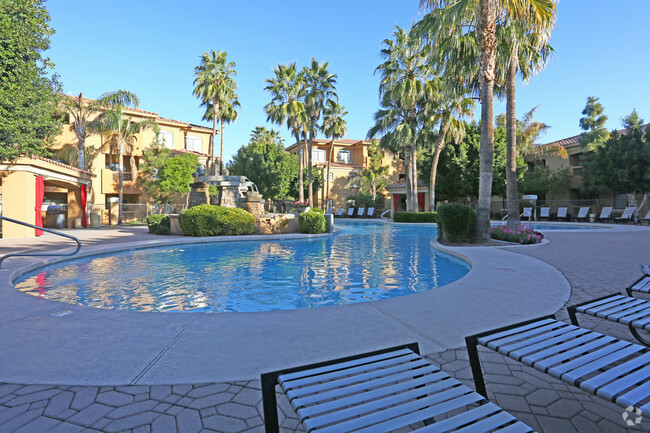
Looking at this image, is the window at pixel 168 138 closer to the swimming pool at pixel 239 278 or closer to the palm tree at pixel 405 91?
the palm tree at pixel 405 91

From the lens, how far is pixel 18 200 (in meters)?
16.0

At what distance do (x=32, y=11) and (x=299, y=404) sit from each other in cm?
1679

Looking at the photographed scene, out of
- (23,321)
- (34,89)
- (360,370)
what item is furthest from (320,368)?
(34,89)

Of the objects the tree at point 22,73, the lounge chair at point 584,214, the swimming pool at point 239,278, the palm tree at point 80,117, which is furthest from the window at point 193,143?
the lounge chair at point 584,214

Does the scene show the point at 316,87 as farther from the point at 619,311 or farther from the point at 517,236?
the point at 619,311

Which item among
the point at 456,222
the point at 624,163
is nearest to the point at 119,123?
the point at 456,222

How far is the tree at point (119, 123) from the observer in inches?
1003

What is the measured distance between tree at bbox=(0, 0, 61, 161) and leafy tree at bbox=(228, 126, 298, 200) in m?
22.9

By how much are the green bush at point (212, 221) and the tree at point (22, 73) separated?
6.27 m

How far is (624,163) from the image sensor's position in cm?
2691

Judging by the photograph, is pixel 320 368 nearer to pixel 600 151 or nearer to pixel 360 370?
pixel 360 370

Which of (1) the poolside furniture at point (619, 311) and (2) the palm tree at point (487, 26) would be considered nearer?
(1) the poolside furniture at point (619, 311)

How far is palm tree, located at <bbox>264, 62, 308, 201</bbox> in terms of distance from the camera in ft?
104

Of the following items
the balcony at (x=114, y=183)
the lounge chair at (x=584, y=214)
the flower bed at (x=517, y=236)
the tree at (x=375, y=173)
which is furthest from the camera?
the tree at (x=375, y=173)
